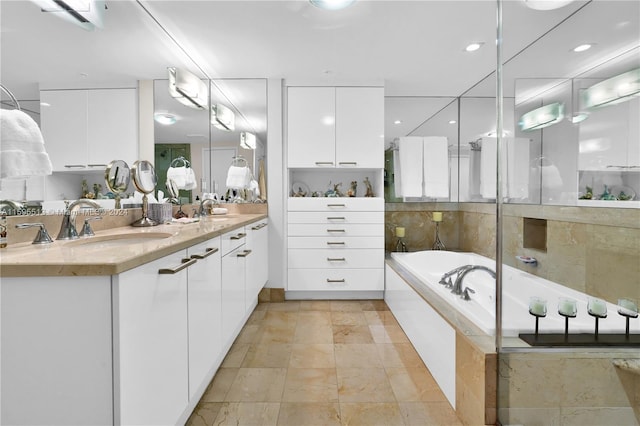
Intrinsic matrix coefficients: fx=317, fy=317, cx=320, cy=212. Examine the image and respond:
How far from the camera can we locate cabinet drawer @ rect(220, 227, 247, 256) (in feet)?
5.87

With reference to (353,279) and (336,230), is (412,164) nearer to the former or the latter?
(336,230)

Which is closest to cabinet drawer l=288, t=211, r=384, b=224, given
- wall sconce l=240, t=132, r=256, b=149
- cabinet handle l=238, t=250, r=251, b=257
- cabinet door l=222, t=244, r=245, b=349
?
wall sconce l=240, t=132, r=256, b=149

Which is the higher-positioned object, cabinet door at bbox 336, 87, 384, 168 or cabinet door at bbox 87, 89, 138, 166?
cabinet door at bbox 336, 87, 384, 168

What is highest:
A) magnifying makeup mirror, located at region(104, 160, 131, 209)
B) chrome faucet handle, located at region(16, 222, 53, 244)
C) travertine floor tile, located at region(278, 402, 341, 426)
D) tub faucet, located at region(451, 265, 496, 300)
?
magnifying makeup mirror, located at region(104, 160, 131, 209)

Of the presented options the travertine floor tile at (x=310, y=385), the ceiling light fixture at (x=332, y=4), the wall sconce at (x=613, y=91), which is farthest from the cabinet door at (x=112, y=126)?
the wall sconce at (x=613, y=91)

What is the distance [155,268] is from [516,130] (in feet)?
5.74

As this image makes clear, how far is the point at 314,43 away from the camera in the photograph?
2494 mm

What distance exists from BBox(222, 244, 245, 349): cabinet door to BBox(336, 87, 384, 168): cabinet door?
160 cm

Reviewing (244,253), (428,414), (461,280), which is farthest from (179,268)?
(461,280)

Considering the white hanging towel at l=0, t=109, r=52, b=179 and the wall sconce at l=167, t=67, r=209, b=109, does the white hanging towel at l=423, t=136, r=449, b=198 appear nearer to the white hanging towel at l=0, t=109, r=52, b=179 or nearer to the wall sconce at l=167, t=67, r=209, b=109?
the wall sconce at l=167, t=67, r=209, b=109

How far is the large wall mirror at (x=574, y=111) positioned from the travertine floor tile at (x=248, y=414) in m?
1.54

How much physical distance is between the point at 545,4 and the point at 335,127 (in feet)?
6.19

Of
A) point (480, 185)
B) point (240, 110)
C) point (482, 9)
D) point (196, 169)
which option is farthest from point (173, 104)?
point (480, 185)

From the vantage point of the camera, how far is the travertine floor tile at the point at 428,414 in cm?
149
